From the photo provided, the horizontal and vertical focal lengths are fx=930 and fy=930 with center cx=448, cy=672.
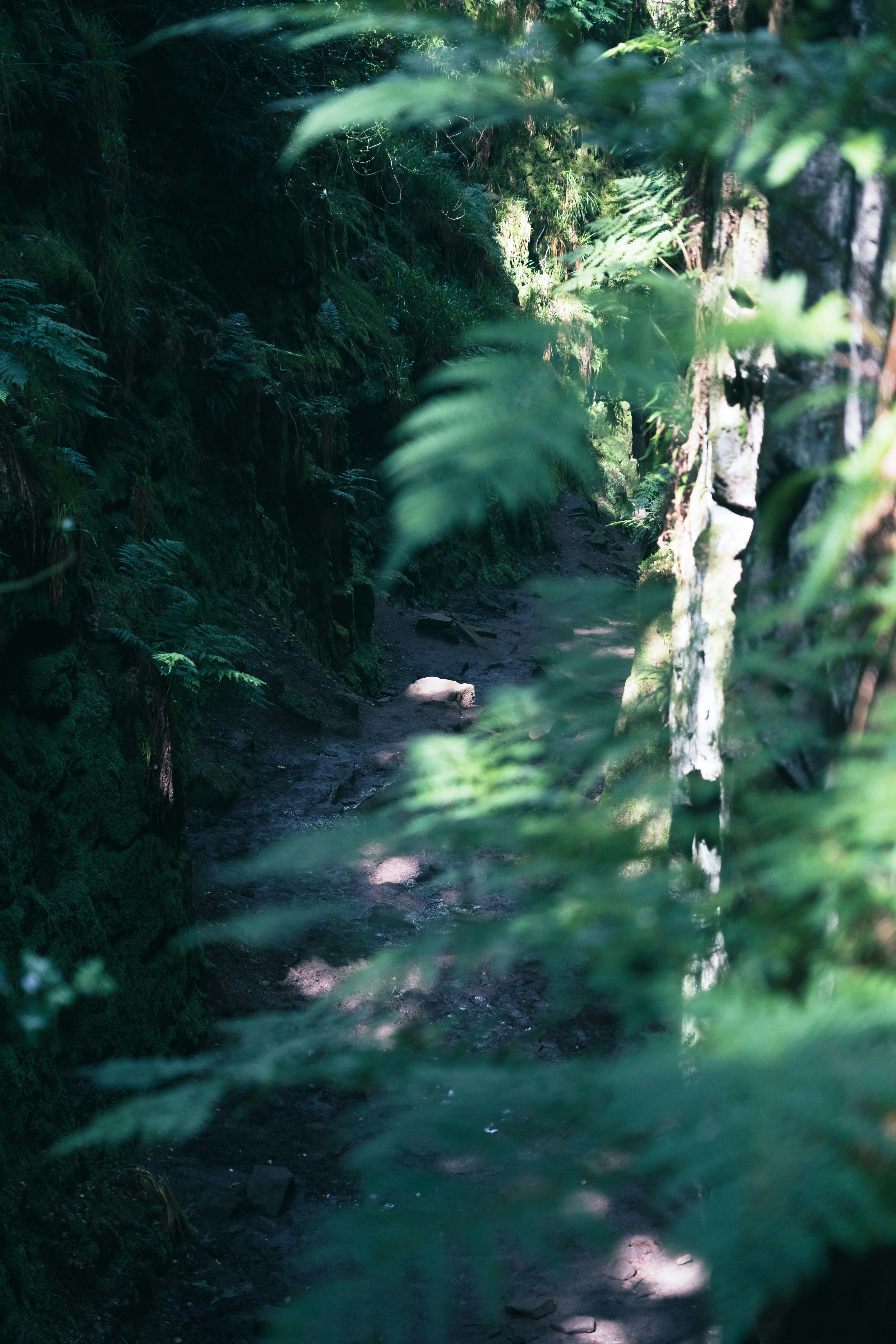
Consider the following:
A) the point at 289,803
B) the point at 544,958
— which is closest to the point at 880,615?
the point at 544,958

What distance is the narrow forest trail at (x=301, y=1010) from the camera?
157 inches

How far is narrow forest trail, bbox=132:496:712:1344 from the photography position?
4.00 metres

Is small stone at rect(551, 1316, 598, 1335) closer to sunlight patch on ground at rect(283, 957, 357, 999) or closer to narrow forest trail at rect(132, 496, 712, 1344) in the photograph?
narrow forest trail at rect(132, 496, 712, 1344)

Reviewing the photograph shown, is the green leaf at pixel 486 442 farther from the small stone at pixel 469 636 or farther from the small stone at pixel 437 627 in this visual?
the small stone at pixel 437 627

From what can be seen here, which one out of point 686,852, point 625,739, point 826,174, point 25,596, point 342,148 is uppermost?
point 342,148

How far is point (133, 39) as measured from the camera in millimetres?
9320

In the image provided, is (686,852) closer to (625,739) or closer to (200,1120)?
(625,739)

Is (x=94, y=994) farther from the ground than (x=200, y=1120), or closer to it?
closer to it

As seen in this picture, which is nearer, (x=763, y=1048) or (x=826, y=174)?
(x=763, y=1048)

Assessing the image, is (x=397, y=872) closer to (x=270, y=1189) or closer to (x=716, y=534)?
(x=270, y=1189)

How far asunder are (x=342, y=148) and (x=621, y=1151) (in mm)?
15838

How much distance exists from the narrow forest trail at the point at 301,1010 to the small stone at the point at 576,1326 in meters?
0.02

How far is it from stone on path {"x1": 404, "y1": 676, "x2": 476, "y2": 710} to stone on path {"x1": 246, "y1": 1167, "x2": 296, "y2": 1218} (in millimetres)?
7299

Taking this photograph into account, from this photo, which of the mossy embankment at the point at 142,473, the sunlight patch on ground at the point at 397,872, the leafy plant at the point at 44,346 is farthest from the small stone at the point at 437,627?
the leafy plant at the point at 44,346
